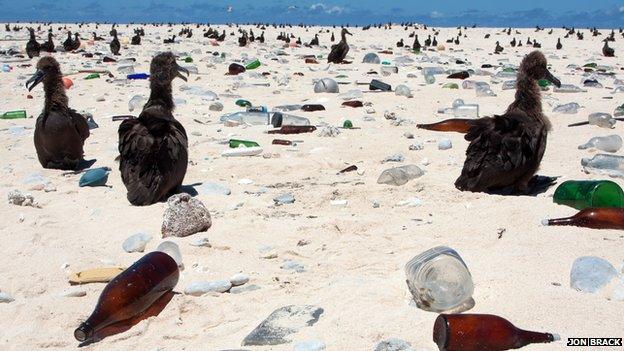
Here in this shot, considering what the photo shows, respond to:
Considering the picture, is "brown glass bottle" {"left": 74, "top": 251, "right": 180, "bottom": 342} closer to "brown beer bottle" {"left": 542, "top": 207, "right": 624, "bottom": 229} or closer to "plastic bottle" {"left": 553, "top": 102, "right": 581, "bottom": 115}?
"brown beer bottle" {"left": 542, "top": 207, "right": 624, "bottom": 229}

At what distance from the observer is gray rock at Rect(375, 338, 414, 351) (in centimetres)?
274

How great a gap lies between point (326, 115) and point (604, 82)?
7079mm

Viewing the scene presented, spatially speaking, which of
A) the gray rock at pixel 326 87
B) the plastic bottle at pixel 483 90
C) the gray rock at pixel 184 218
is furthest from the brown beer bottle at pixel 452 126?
the gray rock at pixel 184 218

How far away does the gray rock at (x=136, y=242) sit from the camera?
4273 millimetres

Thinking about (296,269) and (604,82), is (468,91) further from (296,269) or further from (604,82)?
(296,269)

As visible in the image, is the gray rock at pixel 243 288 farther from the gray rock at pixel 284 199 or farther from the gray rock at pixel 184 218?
the gray rock at pixel 284 199

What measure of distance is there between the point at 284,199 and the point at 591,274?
8.95ft

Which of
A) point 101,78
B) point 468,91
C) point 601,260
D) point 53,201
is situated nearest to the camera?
point 601,260

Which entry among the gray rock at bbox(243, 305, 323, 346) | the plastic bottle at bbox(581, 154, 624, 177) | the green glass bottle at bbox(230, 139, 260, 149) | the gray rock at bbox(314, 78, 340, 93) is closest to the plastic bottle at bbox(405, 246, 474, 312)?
the gray rock at bbox(243, 305, 323, 346)

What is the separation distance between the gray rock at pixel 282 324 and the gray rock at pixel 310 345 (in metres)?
0.08

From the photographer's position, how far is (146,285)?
341 centimetres

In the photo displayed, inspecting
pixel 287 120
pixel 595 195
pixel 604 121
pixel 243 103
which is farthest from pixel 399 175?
pixel 243 103

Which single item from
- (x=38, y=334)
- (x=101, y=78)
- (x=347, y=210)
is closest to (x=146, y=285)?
(x=38, y=334)

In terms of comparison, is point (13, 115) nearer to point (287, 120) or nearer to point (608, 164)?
point (287, 120)
